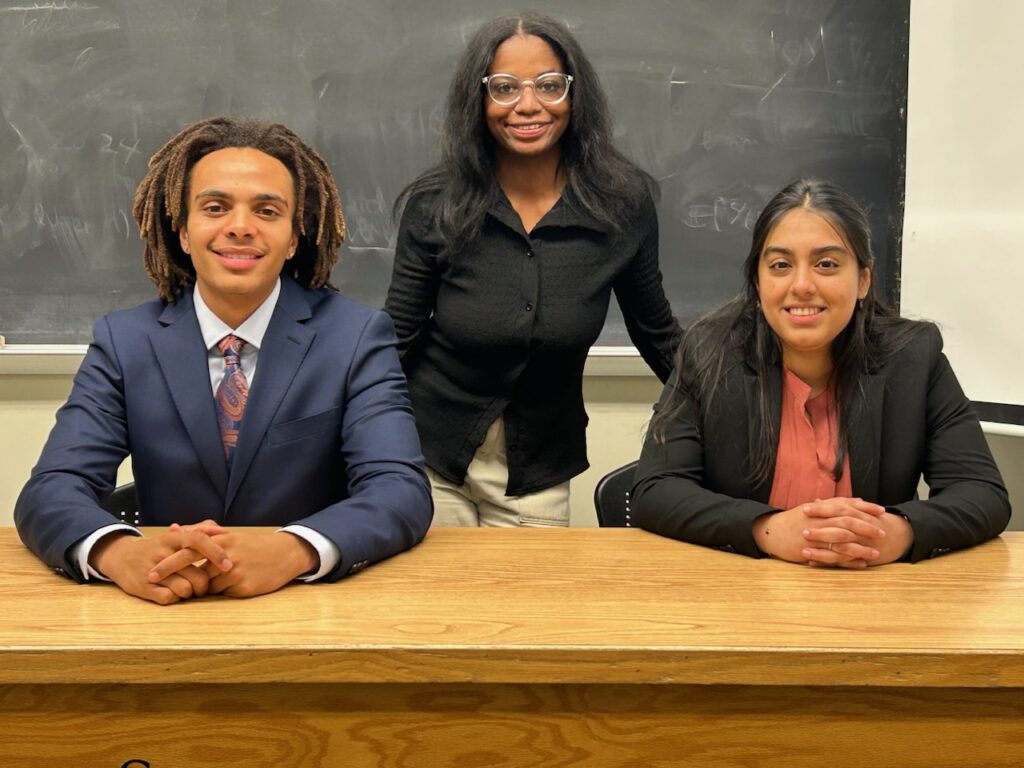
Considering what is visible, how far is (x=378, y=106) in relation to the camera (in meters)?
3.40

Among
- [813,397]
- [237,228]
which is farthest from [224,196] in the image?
[813,397]

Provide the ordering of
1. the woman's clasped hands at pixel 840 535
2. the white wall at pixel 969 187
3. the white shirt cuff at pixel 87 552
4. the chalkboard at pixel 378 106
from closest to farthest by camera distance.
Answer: the white shirt cuff at pixel 87 552
the woman's clasped hands at pixel 840 535
the white wall at pixel 969 187
the chalkboard at pixel 378 106

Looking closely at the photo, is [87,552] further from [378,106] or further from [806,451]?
[378,106]

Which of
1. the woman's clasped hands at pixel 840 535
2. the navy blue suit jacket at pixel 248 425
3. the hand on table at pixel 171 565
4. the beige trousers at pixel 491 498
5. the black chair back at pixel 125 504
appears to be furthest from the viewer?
the beige trousers at pixel 491 498

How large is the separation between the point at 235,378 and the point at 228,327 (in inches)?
3.9

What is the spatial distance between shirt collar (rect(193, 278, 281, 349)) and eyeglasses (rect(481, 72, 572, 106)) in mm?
744

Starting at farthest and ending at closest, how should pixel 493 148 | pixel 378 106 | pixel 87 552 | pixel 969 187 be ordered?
pixel 378 106 < pixel 969 187 < pixel 493 148 < pixel 87 552

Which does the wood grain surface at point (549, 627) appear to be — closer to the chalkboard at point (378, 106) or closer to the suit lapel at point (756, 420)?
the suit lapel at point (756, 420)

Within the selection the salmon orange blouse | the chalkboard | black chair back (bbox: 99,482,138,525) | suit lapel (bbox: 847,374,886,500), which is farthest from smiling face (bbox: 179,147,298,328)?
the chalkboard

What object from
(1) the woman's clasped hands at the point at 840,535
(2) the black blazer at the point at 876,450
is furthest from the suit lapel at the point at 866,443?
(1) the woman's clasped hands at the point at 840,535

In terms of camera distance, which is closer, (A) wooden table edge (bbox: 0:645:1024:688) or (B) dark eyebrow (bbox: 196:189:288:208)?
(A) wooden table edge (bbox: 0:645:1024:688)

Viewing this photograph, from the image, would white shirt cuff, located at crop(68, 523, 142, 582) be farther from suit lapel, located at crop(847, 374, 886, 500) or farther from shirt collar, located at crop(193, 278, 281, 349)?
suit lapel, located at crop(847, 374, 886, 500)

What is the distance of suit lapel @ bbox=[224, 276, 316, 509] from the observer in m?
2.00

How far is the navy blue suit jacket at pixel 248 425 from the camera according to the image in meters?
1.97
